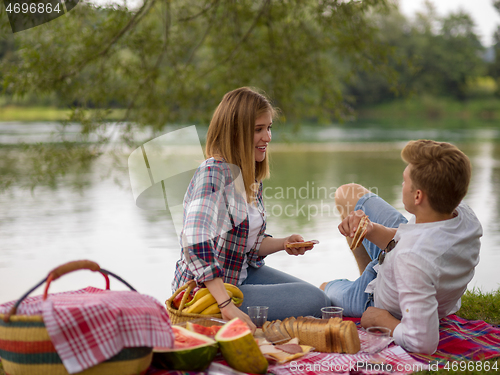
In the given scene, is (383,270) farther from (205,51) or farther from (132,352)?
(205,51)

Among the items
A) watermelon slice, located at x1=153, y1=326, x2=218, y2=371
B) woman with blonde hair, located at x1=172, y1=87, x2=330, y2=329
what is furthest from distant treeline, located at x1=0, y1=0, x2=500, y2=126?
watermelon slice, located at x1=153, y1=326, x2=218, y2=371

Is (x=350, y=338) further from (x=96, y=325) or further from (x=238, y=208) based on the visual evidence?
(x=96, y=325)

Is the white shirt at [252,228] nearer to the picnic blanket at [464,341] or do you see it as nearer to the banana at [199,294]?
the banana at [199,294]

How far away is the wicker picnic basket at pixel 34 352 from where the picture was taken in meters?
1.94

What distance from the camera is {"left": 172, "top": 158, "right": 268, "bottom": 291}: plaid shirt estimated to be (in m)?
2.57

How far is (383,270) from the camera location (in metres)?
2.86

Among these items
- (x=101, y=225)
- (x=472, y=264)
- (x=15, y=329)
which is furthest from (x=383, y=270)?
(x=101, y=225)

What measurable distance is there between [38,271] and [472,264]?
14.4 ft

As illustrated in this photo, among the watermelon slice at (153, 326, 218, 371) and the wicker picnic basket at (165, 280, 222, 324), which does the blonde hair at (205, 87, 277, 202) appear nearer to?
the wicker picnic basket at (165, 280, 222, 324)

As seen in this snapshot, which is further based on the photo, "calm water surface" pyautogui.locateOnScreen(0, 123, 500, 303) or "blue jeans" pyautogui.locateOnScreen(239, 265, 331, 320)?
"calm water surface" pyautogui.locateOnScreen(0, 123, 500, 303)

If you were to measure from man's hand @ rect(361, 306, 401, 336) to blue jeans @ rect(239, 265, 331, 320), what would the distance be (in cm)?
31

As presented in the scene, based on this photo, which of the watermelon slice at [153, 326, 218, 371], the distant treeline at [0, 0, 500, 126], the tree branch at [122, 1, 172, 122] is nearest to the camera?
the watermelon slice at [153, 326, 218, 371]

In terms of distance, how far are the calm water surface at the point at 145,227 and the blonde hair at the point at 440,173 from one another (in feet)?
7.05

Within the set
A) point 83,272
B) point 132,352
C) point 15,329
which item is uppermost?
point 15,329
